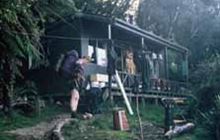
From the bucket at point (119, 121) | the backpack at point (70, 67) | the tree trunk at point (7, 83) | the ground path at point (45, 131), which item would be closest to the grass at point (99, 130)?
the bucket at point (119, 121)

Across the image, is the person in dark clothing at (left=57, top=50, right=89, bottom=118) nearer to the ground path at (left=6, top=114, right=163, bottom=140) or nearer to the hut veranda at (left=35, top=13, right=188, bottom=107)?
the ground path at (left=6, top=114, right=163, bottom=140)

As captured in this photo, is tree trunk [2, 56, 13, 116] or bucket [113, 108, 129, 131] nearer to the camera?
tree trunk [2, 56, 13, 116]

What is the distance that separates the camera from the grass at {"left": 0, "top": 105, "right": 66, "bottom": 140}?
15445mm

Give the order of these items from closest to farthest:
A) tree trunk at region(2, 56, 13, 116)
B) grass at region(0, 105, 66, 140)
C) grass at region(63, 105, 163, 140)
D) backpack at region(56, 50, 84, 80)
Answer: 1. grass at region(63, 105, 163, 140)
2. grass at region(0, 105, 66, 140)
3. tree trunk at region(2, 56, 13, 116)
4. backpack at region(56, 50, 84, 80)

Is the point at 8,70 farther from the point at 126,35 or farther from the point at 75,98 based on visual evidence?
the point at 126,35

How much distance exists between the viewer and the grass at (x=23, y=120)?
15445 mm

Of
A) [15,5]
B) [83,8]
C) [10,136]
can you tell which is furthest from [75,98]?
[83,8]

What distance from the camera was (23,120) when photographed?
1691 cm

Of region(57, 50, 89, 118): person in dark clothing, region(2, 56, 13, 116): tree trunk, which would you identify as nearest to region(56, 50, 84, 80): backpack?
region(57, 50, 89, 118): person in dark clothing

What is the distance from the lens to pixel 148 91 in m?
24.7

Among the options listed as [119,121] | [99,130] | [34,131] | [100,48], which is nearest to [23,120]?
[34,131]

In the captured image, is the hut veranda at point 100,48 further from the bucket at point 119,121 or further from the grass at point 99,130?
the bucket at point 119,121

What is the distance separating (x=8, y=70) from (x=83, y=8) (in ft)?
27.3

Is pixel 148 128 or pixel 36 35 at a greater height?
pixel 36 35
